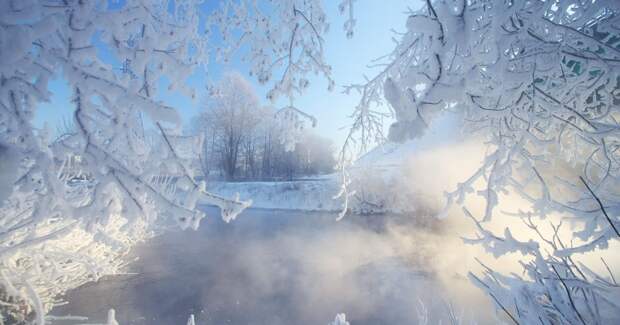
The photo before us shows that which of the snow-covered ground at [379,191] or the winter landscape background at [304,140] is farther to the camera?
the snow-covered ground at [379,191]

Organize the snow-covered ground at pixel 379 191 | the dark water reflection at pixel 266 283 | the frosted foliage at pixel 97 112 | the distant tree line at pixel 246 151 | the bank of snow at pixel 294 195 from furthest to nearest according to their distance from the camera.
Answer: the distant tree line at pixel 246 151 < the bank of snow at pixel 294 195 < the snow-covered ground at pixel 379 191 < the dark water reflection at pixel 266 283 < the frosted foliage at pixel 97 112

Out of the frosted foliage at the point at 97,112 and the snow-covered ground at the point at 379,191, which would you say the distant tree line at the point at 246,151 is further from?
the frosted foliage at the point at 97,112

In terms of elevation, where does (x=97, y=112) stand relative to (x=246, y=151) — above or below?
below

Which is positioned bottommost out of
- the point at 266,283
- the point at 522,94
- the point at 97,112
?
the point at 266,283

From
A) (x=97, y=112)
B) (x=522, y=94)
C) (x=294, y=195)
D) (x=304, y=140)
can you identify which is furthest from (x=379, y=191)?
(x=97, y=112)

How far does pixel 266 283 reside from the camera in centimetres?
728

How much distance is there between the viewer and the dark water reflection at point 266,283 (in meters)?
5.84

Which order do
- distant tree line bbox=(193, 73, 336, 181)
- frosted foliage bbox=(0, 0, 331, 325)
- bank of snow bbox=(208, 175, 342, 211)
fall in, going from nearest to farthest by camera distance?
frosted foliage bbox=(0, 0, 331, 325), bank of snow bbox=(208, 175, 342, 211), distant tree line bbox=(193, 73, 336, 181)

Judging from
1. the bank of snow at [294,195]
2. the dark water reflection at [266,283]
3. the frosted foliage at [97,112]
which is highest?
the frosted foliage at [97,112]

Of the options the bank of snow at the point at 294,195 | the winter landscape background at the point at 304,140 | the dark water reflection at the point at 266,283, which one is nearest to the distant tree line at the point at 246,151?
the bank of snow at the point at 294,195

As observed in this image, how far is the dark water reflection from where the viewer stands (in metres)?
5.84

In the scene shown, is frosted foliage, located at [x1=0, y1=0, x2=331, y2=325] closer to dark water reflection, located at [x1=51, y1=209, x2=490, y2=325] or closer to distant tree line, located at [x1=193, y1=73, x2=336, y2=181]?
dark water reflection, located at [x1=51, y1=209, x2=490, y2=325]

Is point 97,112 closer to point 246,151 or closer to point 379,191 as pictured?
point 379,191

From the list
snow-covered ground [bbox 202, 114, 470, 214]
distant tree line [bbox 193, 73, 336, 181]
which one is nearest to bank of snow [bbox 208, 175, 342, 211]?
snow-covered ground [bbox 202, 114, 470, 214]
